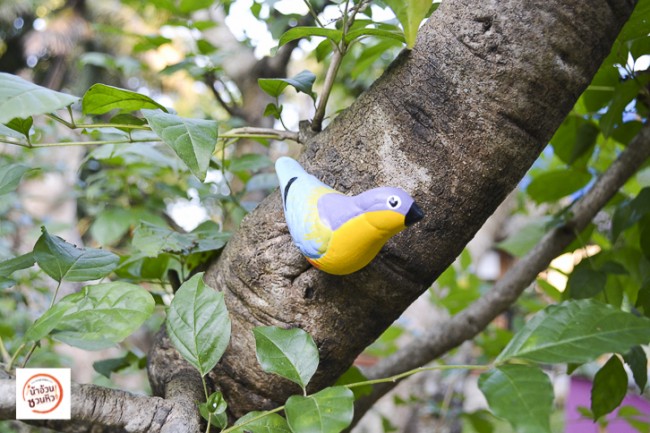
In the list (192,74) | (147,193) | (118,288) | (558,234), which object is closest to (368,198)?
(118,288)

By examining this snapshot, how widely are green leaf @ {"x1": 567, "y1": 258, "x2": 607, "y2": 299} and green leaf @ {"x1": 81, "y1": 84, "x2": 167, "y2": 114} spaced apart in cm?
47

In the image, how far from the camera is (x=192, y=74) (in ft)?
3.03

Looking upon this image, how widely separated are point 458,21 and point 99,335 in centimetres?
35

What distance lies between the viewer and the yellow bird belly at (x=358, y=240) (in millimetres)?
411

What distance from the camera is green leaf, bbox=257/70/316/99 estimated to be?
56 cm

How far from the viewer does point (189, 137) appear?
17.0 inches

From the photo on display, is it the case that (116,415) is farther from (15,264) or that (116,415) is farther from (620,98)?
(620,98)

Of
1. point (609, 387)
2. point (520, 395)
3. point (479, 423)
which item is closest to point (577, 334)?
point (520, 395)

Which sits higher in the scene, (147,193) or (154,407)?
(154,407)

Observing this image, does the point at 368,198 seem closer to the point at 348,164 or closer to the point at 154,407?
the point at 348,164

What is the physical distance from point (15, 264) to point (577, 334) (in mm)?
417

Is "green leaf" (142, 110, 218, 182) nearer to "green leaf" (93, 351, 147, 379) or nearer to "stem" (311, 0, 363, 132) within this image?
"stem" (311, 0, 363, 132)

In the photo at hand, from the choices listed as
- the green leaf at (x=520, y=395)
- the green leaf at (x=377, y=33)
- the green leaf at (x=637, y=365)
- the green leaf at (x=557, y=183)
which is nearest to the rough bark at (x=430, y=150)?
the green leaf at (x=377, y=33)

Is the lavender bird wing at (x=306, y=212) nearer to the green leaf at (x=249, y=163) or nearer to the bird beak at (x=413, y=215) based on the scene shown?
the bird beak at (x=413, y=215)
